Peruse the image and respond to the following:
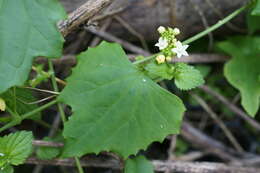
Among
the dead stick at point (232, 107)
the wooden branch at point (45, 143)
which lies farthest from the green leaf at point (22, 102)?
the dead stick at point (232, 107)

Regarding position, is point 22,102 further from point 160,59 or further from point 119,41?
point 119,41

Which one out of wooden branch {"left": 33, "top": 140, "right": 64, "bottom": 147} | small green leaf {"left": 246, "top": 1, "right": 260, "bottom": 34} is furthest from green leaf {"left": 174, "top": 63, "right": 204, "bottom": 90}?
small green leaf {"left": 246, "top": 1, "right": 260, "bottom": 34}

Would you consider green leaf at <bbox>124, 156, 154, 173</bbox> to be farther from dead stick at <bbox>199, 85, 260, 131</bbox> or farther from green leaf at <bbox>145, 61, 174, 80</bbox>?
dead stick at <bbox>199, 85, 260, 131</bbox>

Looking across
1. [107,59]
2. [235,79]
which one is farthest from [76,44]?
[235,79]

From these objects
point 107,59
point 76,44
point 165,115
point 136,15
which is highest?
point 136,15

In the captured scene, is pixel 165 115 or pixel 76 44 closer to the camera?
pixel 165 115

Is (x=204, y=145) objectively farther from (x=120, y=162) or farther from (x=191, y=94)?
(x=120, y=162)

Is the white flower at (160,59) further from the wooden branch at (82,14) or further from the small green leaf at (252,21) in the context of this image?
the small green leaf at (252,21)
